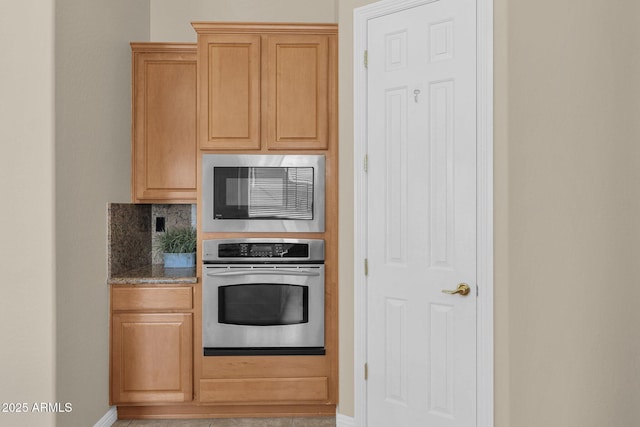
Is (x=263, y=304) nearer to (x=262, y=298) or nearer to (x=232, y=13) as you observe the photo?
(x=262, y=298)

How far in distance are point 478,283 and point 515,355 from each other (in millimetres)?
347

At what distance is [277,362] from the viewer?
124 inches

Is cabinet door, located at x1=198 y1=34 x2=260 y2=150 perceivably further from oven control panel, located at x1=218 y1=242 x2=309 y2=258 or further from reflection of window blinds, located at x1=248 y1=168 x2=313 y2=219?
oven control panel, located at x1=218 y1=242 x2=309 y2=258

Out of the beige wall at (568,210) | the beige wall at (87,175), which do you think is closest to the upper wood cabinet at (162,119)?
the beige wall at (87,175)

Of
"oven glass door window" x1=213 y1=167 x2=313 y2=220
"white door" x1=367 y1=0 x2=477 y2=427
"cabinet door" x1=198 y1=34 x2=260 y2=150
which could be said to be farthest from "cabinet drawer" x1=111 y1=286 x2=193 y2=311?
"white door" x1=367 y1=0 x2=477 y2=427

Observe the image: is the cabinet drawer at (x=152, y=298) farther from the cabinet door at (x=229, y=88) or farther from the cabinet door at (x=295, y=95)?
the cabinet door at (x=295, y=95)

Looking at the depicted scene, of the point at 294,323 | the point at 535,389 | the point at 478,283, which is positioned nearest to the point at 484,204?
the point at 478,283

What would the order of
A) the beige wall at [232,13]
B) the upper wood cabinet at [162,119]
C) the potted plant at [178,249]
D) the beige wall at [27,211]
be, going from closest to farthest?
1. the beige wall at [27,211]
2. the upper wood cabinet at [162,119]
3. the potted plant at [178,249]
4. the beige wall at [232,13]

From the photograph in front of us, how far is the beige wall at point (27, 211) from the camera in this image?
2477 millimetres

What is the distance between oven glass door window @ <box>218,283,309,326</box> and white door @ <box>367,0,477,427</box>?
1.82 feet

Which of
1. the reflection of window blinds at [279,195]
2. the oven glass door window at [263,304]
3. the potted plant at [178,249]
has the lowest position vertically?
the oven glass door window at [263,304]

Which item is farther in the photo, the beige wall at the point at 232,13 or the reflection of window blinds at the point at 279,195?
the beige wall at the point at 232,13

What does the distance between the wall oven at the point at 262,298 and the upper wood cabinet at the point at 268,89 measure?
66 cm

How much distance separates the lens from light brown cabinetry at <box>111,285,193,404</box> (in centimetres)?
313
